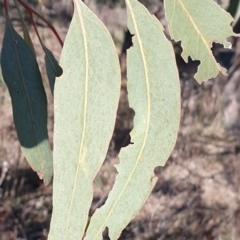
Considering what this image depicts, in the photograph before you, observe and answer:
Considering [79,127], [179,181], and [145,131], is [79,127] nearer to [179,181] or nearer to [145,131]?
[145,131]

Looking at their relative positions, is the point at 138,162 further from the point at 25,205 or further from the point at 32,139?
the point at 25,205

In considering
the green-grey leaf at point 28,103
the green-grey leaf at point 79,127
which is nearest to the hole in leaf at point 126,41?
the green-grey leaf at point 28,103

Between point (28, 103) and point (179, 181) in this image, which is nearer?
point (28, 103)

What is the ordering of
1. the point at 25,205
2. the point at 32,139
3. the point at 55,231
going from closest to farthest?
the point at 55,231, the point at 32,139, the point at 25,205

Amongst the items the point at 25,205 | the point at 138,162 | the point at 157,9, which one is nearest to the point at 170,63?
the point at 138,162

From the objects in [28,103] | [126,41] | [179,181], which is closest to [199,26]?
[28,103]

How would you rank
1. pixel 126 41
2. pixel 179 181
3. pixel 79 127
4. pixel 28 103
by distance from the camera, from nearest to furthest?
pixel 79 127, pixel 28 103, pixel 179 181, pixel 126 41

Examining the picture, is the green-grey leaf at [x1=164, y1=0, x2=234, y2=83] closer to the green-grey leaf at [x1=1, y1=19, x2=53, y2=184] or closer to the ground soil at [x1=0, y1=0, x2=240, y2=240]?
the green-grey leaf at [x1=1, y1=19, x2=53, y2=184]
